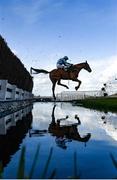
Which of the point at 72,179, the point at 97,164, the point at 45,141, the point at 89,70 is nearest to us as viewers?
the point at 72,179

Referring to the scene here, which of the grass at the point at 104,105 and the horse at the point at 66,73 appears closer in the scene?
the grass at the point at 104,105

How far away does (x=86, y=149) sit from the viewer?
1199 cm

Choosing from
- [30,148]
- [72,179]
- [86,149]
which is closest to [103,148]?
[86,149]

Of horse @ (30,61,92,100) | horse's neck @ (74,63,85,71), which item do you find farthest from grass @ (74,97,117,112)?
horse's neck @ (74,63,85,71)

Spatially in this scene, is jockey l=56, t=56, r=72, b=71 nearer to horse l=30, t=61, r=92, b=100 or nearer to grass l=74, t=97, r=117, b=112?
horse l=30, t=61, r=92, b=100

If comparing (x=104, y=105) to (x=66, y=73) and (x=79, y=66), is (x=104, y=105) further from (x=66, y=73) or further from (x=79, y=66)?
(x=79, y=66)

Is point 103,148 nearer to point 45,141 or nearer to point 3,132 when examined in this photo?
point 45,141

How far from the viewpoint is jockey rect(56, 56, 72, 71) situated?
160ft

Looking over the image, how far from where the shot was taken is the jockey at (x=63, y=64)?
1922 inches

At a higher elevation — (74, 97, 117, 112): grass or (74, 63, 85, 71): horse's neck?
(74, 63, 85, 71): horse's neck

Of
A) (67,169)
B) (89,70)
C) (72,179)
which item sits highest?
(89,70)

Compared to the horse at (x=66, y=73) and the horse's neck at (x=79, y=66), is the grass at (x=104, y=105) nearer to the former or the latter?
the horse at (x=66, y=73)

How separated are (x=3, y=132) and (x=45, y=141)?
98.7 inches

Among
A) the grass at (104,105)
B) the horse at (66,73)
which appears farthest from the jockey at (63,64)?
the grass at (104,105)
